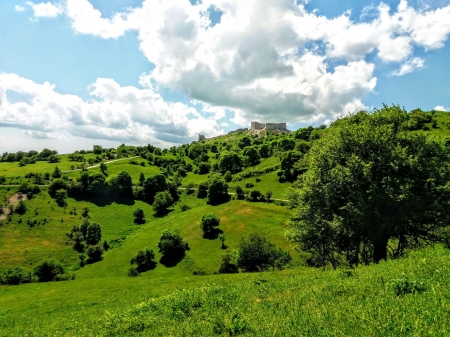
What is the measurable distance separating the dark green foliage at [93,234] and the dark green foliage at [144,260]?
3359 cm

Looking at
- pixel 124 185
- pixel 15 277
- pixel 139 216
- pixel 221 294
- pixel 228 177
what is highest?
pixel 228 177

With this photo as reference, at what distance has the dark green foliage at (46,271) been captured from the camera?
3623 inches

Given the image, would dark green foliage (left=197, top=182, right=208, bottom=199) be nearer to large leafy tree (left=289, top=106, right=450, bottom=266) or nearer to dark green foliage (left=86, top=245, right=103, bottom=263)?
dark green foliage (left=86, top=245, right=103, bottom=263)

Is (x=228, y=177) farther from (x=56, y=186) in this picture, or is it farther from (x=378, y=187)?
(x=378, y=187)

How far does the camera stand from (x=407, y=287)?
9969mm

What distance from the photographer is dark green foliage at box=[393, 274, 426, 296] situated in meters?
9.77

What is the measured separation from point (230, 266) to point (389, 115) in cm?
6249

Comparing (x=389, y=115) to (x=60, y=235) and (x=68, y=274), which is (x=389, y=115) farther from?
(x=60, y=235)

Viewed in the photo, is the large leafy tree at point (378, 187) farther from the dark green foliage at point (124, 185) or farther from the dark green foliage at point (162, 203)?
the dark green foliage at point (124, 185)

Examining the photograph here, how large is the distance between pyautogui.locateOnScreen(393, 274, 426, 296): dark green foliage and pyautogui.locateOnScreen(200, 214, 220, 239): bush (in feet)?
321

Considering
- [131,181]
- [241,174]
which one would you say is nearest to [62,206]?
[131,181]

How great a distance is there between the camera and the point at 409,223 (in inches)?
1046

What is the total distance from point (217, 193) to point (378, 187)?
123 m

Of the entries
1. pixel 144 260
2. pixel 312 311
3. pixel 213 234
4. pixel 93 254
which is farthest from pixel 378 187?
pixel 93 254
